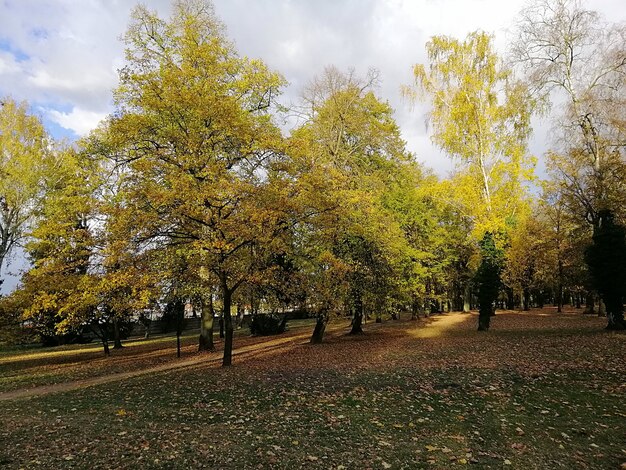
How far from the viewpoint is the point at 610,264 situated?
16219 mm

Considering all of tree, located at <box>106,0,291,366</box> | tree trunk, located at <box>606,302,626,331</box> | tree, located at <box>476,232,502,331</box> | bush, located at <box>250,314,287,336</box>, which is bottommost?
bush, located at <box>250,314,287,336</box>

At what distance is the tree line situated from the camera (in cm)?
1341


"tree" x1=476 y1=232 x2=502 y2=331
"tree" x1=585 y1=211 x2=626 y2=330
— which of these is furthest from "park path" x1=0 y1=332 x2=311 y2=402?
"tree" x1=585 y1=211 x2=626 y2=330

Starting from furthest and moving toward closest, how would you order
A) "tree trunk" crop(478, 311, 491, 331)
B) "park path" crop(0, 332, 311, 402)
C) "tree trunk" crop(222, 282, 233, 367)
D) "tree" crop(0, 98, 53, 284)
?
"tree" crop(0, 98, 53, 284)
"tree trunk" crop(478, 311, 491, 331)
"tree trunk" crop(222, 282, 233, 367)
"park path" crop(0, 332, 311, 402)

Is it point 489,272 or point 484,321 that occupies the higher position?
point 489,272

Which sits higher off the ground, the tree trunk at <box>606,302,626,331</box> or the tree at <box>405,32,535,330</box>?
the tree at <box>405,32,535,330</box>

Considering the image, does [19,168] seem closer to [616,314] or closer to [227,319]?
[227,319]

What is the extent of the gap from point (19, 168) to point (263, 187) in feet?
71.5

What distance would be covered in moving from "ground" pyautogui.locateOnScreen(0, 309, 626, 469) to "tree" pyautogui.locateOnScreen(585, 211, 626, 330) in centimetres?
209

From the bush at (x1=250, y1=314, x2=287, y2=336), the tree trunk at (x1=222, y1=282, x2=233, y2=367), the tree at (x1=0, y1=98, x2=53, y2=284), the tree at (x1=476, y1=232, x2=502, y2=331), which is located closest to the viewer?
the tree trunk at (x1=222, y1=282, x2=233, y2=367)

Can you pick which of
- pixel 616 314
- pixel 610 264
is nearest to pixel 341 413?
pixel 610 264

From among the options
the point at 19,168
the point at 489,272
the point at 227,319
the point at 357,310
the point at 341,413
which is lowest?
the point at 341,413

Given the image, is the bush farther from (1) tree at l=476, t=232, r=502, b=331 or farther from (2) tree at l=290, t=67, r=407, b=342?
(1) tree at l=476, t=232, r=502, b=331

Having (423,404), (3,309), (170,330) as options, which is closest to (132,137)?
(3,309)
